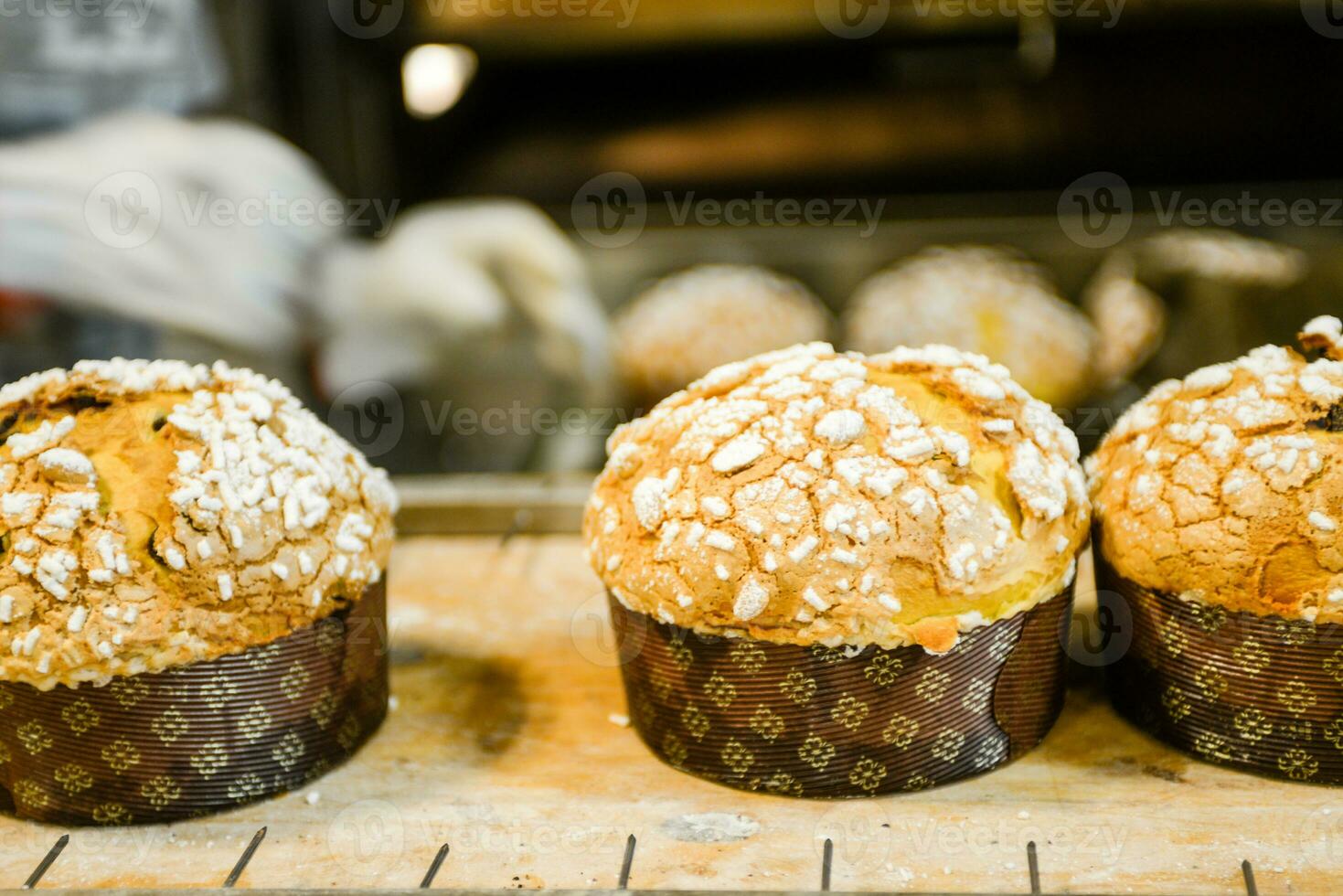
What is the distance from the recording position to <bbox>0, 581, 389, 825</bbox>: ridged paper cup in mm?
1489

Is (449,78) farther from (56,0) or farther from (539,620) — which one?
(539,620)

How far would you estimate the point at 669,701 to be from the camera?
1609 mm

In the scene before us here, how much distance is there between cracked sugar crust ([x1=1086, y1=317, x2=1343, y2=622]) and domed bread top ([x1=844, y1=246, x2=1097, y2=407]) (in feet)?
5.95

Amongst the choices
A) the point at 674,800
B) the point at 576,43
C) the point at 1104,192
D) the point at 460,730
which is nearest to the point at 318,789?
the point at 460,730

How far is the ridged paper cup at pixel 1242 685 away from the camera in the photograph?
1.45 metres

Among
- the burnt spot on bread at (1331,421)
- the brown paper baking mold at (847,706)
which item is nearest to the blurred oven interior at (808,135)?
the burnt spot on bread at (1331,421)

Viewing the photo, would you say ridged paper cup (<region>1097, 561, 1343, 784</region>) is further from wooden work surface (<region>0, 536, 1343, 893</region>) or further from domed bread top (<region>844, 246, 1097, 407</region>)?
domed bread top (<region>844, 246, 1097, 407</region>)

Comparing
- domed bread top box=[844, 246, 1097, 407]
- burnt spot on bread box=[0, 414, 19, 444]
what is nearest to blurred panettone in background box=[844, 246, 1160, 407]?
domed bread top box=[844, 246, 1097, 407]

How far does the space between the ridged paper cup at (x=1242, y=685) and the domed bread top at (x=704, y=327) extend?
2061 mm

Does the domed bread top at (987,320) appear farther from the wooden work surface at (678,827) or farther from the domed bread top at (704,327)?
the wooden work surface at (678,827)

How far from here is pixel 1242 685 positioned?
1.50 meters

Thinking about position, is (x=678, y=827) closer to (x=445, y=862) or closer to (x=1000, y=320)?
(x=445, y=862)

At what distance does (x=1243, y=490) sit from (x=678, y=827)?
0.87m

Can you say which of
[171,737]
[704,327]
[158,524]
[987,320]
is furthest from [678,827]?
[987,320]
